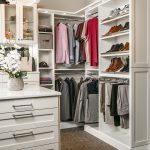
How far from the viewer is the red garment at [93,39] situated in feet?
11.5

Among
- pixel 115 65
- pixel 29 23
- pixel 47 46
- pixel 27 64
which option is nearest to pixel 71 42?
pixel 47 46

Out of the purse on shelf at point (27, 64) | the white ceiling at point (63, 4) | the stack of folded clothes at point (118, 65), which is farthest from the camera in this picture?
the white ceiling at point (63, 4)

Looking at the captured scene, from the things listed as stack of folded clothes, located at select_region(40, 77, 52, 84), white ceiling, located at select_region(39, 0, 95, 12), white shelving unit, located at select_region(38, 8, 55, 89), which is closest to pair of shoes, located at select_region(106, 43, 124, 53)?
white shelving unit, located at select_region(38, 8, 55, 89)

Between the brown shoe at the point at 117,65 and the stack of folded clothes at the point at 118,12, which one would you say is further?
the brown shoe at the point at 117,65

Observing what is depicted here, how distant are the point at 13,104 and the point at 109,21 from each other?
2080 mm

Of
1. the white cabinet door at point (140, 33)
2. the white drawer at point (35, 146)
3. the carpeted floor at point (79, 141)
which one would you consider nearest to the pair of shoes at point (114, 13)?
the white cabinet door at point (140, 33)

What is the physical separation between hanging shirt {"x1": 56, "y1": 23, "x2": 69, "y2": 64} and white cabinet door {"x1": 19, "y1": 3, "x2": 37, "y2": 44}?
50cm

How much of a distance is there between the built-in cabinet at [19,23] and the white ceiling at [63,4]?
2.31 ft

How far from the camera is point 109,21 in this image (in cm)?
322

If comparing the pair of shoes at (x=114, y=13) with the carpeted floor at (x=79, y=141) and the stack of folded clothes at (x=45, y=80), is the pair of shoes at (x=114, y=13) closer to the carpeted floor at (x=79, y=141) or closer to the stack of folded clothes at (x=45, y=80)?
the stack of folded clothes at (x=45, y=80)

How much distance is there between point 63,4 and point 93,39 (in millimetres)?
1216

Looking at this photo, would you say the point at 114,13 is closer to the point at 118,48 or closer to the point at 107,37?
the point at 107,37

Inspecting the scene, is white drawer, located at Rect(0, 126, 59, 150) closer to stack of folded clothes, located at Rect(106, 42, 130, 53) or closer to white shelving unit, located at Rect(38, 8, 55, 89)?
stack of folded clothes, located at Rect(106, 42, 130, 53)

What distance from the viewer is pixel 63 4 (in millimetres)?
4254
